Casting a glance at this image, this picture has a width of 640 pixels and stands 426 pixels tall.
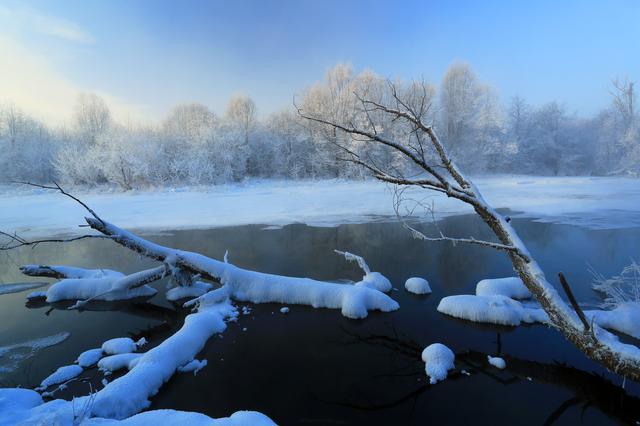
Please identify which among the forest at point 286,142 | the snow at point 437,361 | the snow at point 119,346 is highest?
the forest at point 286,142

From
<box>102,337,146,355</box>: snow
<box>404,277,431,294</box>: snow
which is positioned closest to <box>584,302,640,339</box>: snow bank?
<box>404,277,431,294</box>: snow

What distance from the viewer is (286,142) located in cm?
4131

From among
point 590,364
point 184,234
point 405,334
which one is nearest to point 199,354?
point 405,334

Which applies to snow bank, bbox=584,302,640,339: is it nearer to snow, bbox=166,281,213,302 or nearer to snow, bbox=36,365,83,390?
snow, bbox=166,281,213,302

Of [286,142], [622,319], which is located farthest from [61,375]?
[286,142]

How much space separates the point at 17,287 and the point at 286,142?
34.6 m

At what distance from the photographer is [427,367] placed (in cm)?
476

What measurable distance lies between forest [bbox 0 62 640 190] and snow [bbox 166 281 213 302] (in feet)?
80.0

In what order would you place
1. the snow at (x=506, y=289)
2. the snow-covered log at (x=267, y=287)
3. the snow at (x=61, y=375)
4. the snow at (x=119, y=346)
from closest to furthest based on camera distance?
1. the snow at (x=61, y=375)
2. the snow at (x=119, y=346)
3. the snow-covered log at (x=267, y=287)
4. the snow at (x=506, y=289)

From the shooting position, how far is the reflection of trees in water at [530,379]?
405 cm

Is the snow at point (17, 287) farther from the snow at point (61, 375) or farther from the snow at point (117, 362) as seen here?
the snow at point (117, 362)

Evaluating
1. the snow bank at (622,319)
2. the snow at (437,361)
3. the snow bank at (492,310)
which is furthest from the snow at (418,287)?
the snow bank at (622,319)

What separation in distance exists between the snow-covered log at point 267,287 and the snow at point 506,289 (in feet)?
6.57

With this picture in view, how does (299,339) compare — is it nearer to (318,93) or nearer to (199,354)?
(199,354)
